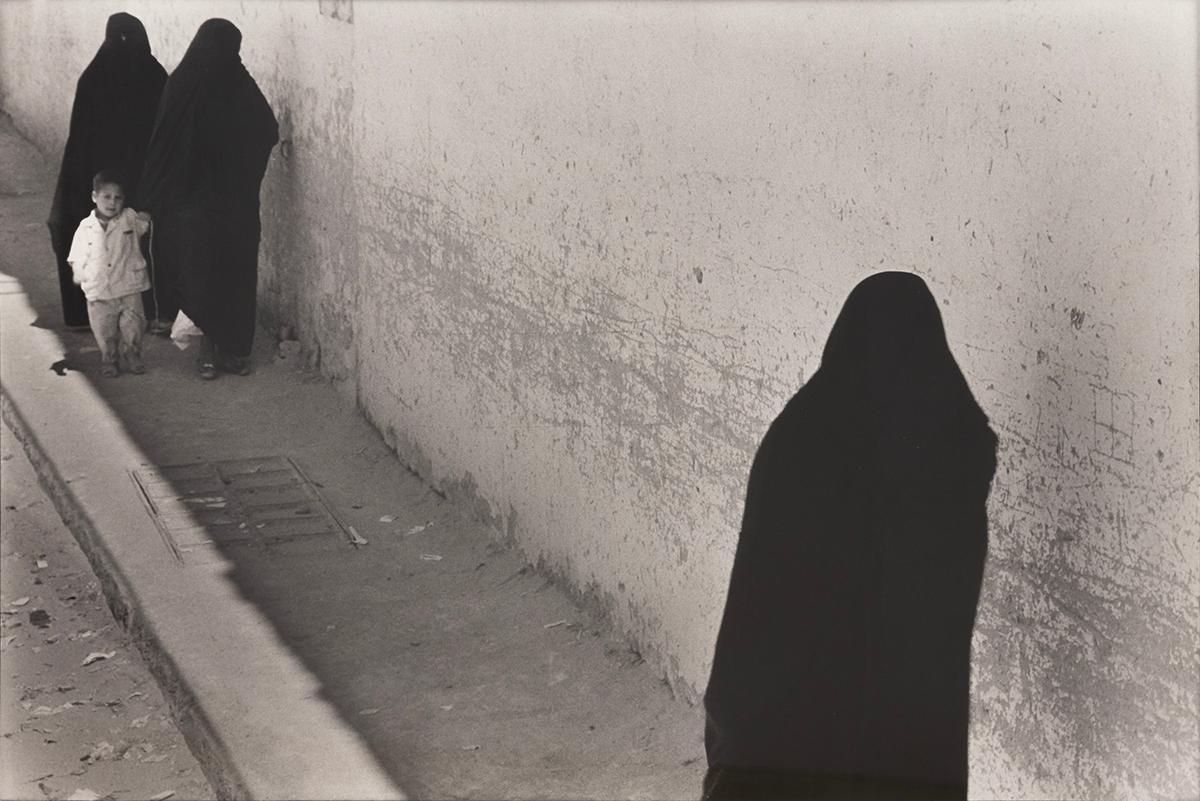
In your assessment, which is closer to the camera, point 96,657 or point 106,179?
point 96,657

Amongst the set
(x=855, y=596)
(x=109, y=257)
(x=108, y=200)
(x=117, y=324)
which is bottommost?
(x=117, y=324)

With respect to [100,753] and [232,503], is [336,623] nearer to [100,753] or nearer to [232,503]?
[100,753]

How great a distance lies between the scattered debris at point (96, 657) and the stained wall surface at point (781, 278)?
134 cm

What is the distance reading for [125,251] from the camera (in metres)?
7.10

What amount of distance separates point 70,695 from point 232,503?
4.65ft

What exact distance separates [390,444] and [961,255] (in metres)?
3.81

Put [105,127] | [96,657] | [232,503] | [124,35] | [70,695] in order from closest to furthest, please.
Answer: [70,695] → [96,657] → [232,503] → [105,127] → [124,35]

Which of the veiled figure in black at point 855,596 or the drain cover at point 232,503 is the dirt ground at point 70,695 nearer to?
the drain cover at point 232,503

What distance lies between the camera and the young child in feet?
23.1

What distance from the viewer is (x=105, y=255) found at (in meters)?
7.07

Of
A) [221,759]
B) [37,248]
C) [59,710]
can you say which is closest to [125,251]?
[37,248]

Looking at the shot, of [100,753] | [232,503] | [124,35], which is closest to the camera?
[100,753]

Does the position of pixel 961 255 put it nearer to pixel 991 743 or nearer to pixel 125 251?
pixel 991 743

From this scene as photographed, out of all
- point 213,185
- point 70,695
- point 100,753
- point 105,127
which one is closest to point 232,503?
point 70,695
